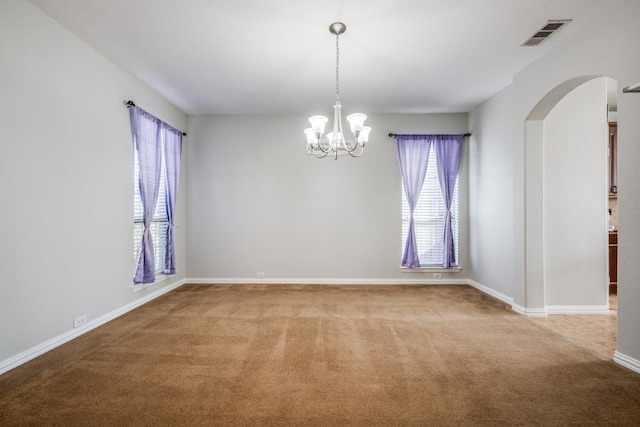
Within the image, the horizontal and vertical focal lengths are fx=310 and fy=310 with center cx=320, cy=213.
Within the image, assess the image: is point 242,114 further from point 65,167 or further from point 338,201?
point 65,167

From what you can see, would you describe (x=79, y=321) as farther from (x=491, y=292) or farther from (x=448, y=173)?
(x=448, y=173)

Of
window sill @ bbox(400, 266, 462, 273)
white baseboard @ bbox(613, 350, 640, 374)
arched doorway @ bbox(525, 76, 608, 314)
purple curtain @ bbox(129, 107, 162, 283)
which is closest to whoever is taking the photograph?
white baseboard @ bbox(613, 350, 640, 374)

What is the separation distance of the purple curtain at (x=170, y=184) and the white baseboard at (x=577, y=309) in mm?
5241

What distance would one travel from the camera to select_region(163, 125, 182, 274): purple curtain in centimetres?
470

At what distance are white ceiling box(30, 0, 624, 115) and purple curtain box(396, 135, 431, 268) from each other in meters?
0.83

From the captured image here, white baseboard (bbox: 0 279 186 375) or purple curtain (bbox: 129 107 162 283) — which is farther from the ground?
purple curtain (bbox: 129 107 162 283)

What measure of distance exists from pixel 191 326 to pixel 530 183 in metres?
4.29

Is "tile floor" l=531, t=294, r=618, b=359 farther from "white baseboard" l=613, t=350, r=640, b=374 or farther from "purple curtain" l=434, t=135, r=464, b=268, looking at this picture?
"purple curtain" l=434, t=135, r=464, b=268

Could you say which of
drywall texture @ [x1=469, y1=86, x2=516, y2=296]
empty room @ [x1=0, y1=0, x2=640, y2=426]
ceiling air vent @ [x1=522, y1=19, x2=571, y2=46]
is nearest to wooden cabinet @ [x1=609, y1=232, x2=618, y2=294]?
empty room @ [x1=0, y1=0, x2=640, y2=426]

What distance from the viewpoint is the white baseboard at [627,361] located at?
2393 millimetres

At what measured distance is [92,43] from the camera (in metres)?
3.21

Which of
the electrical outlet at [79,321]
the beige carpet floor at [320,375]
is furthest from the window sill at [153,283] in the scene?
the electrical outlet at [79,321]

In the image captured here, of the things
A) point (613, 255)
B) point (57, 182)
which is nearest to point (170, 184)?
point (57, 182)

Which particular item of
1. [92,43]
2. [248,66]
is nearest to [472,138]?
[248,66]
